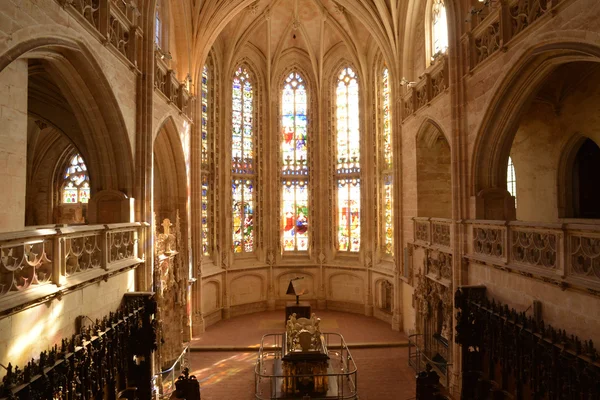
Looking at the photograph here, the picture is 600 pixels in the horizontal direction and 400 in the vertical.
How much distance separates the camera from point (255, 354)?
1501 cm

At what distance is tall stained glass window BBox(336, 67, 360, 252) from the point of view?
70.2 feet

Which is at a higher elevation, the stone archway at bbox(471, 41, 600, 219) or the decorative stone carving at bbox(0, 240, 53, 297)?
the stone archway at bbox(471, 41, 600, 219)

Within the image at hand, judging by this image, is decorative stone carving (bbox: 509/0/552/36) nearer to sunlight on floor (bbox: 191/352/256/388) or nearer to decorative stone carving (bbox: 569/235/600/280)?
decorative stone carving (bbox: 569/235/600/280)

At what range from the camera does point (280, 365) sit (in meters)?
12.7

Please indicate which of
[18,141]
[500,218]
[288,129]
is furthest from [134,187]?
[288,129]

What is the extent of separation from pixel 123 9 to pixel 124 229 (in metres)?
5.00

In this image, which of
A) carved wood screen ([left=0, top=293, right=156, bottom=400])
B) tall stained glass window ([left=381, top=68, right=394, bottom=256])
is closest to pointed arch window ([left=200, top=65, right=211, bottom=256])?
tall stained glass window ([left=381, top=68, right=394, bottom=256])

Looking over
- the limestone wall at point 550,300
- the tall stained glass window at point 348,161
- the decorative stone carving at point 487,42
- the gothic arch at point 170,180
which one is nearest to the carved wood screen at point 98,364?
the gothic arch at point 170,180

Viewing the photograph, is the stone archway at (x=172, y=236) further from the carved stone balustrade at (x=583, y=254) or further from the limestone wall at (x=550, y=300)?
the carved stone balustrade at (x=583, y=254)

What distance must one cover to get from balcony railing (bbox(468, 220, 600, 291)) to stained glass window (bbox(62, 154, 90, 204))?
18.2m

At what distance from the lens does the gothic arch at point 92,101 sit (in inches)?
293

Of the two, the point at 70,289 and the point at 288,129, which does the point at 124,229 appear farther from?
the point at 288,129

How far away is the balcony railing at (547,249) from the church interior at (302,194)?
39mm

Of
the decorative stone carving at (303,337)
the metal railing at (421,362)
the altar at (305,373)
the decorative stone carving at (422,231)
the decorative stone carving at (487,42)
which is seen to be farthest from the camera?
the decorative stone carving at (422,231)
